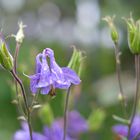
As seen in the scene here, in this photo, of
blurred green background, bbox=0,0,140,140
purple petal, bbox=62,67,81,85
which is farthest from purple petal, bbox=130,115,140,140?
purple petal, bbox=62,67,81,85

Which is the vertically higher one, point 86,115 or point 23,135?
point 23,135

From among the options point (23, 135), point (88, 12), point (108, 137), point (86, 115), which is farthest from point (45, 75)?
point (88, 12)

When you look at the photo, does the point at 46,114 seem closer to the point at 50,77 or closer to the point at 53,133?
the point at 53,133

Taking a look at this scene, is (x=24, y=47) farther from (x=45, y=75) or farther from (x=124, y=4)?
(x=45, y=75)

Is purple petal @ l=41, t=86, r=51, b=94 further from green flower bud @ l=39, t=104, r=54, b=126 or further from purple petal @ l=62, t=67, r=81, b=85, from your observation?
green flower bud @ l=39, t=104, r=54, b=126

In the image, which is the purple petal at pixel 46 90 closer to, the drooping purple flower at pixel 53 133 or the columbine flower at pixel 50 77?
the columbine flower at pixel 50 77

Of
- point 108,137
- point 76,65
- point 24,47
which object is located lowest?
point 108,137
